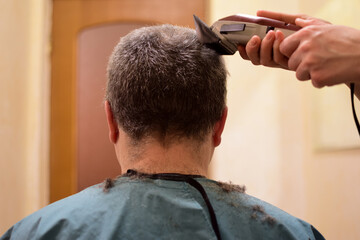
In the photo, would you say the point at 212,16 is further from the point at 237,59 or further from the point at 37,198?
the point at 37,198

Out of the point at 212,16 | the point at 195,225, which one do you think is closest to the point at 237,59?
the point at 212,16

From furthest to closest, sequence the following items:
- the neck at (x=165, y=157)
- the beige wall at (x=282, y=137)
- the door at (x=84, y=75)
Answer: the door at (x=84, y=75)
the beige wall at (x=282, y=137)
the neck at (x=165, y=157)

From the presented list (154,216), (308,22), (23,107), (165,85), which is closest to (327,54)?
(308,22)

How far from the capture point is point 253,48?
0.93 m

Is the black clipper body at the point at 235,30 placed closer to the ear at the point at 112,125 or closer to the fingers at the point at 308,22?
the fingers at the point at 308,22

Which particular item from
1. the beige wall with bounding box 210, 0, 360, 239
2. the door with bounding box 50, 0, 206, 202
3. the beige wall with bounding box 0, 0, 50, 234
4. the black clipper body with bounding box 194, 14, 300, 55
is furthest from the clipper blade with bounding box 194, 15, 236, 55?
the door with bounding box 50, 0, 206, 202

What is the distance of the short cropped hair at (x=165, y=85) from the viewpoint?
0.93 metres

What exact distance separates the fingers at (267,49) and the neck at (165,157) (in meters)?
0.25

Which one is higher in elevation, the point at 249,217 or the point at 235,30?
the point at 235,30

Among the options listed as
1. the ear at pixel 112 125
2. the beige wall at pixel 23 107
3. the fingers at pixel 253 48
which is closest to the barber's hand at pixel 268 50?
the fingers at pixel 253 48

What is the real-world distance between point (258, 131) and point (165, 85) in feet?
5.63

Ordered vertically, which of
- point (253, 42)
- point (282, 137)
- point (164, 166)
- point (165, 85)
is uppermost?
point (253, 42)

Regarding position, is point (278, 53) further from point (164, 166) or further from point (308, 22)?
point (164, 166)

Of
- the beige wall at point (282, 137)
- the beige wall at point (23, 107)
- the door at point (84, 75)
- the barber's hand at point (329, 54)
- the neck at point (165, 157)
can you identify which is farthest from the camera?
the door at point (84, 75)
